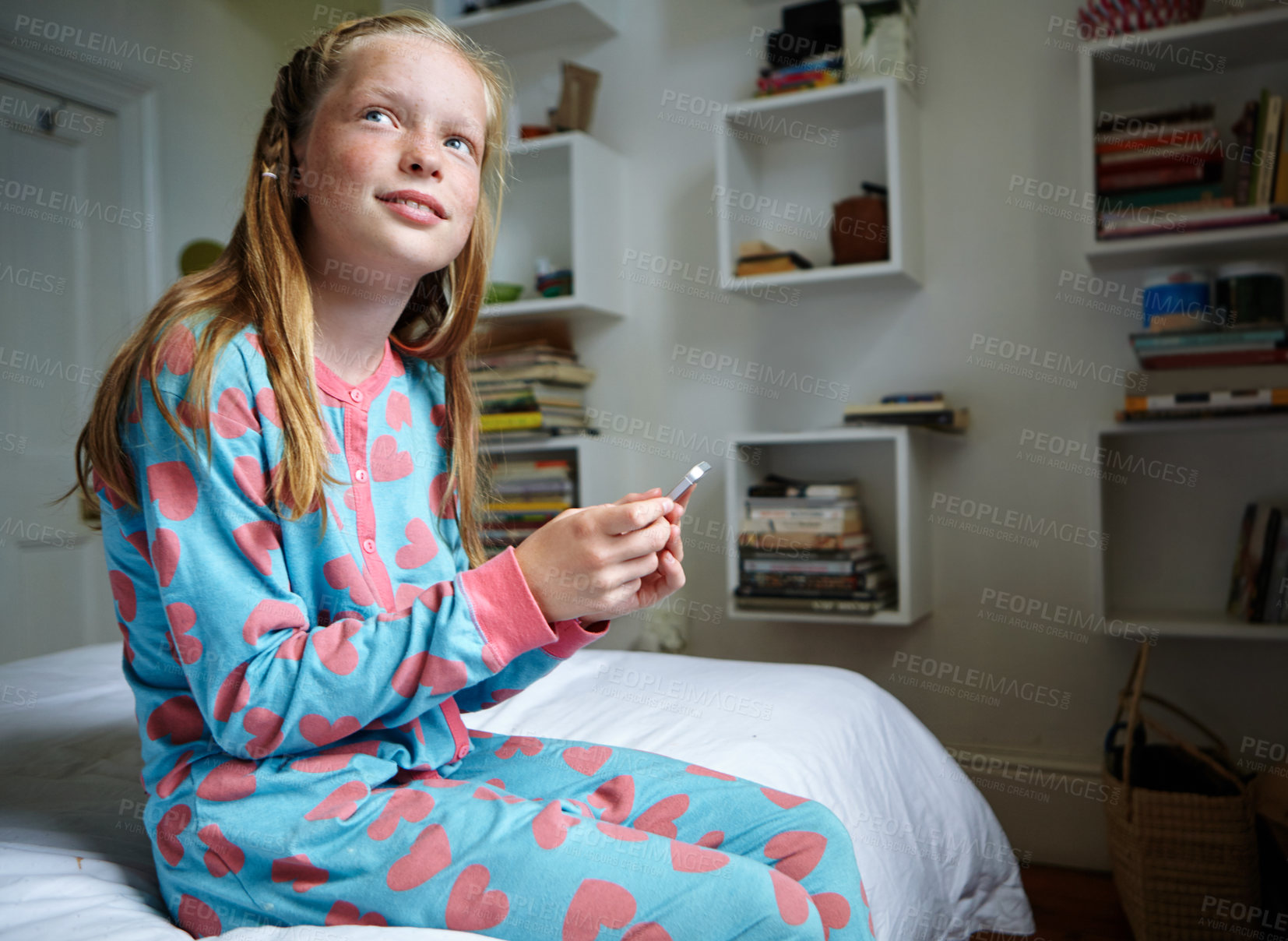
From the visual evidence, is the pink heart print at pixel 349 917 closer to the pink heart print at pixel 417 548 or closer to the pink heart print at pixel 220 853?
the pink heart print at pixel 220 853

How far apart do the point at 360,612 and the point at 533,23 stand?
223cm

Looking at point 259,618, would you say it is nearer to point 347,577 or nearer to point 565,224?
point 347,577

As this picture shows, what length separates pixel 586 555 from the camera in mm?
783

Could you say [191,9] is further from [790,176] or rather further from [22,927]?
[22,927]

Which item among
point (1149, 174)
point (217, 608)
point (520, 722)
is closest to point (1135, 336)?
point (1149, 174)

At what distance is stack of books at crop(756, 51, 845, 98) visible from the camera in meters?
2.26

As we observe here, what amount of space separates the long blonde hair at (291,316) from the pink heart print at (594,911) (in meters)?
0.38

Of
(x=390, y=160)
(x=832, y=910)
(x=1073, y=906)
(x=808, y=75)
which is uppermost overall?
(x=808, y=75)

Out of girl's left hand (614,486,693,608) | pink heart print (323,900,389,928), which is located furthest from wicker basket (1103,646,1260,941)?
pink heart print (323,900,389,928)

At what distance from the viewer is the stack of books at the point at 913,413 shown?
2.14 metres

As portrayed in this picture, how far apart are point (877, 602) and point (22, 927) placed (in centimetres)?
174

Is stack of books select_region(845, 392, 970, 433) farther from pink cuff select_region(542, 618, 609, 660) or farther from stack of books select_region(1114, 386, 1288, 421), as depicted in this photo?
pink cuff select_region(542, 618, 609, 660)

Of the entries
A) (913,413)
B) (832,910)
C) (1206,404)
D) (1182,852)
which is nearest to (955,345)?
(913,413)

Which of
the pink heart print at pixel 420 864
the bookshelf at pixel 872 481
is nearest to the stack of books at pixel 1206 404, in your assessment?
the bookshelf at pixel 872 481
